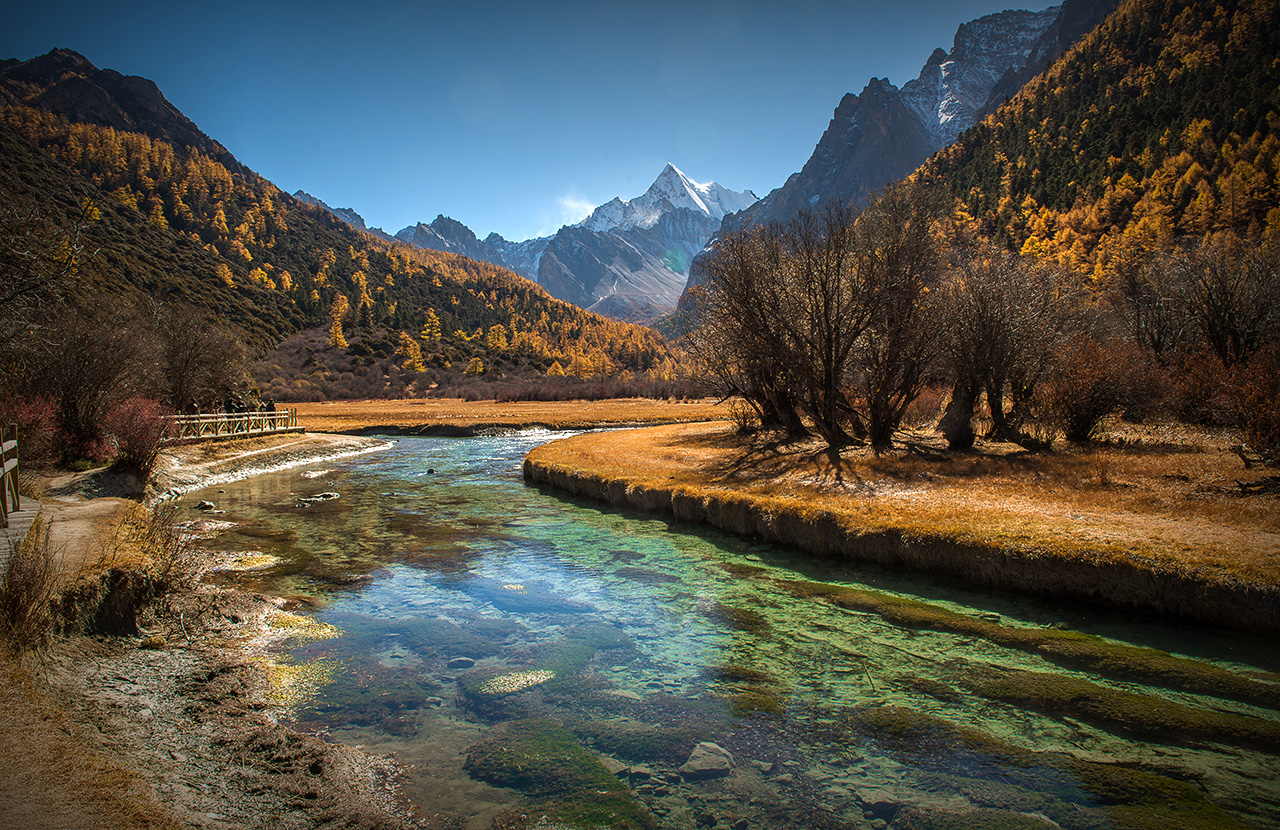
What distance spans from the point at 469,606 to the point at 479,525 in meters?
7.56

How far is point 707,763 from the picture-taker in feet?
20.4

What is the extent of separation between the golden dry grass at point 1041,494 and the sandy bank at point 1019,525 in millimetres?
39

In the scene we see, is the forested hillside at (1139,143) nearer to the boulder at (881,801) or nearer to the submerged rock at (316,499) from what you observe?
the submerged rock at (316,499)

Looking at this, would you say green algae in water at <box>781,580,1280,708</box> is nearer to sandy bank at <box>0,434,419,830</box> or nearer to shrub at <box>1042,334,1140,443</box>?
sandy bank at <box>0,434,419,830</box>

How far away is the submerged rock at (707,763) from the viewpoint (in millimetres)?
6039

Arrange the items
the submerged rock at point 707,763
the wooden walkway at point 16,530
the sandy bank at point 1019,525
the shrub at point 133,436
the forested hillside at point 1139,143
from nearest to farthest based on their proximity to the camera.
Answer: the submerged rock at point 707,763, the wooden walkway at point 16,530, the sandy bank at point 1019,525, the shrub at point 133,436, the forested hillside at point 1139,143

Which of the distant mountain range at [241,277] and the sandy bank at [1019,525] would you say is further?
the distant mountain range at [241,277]

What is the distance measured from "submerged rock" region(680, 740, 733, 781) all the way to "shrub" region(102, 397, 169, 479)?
2268 cm

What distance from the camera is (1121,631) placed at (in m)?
9.02

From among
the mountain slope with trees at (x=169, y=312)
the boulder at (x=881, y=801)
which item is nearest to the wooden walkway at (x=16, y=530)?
the mountain slope with trees at (x=169, y=312)

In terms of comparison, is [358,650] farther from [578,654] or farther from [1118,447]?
[1118,447]

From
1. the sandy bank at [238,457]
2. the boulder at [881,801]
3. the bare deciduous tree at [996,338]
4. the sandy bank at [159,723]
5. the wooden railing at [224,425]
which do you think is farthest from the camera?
the wooden railing at [224,425]

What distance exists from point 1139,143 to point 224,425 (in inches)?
5762

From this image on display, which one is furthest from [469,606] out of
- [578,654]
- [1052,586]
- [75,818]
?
[1052,586]
